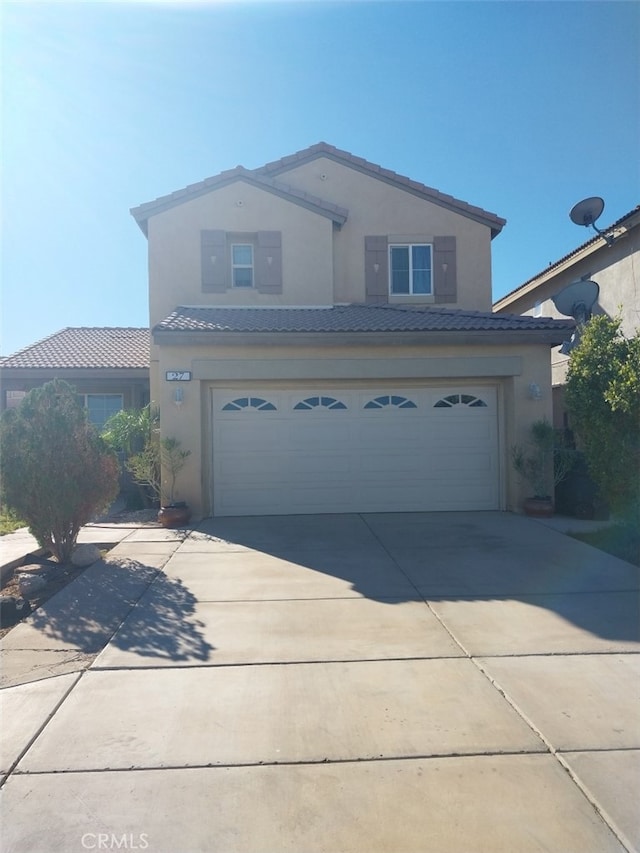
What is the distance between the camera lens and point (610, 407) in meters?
8.24

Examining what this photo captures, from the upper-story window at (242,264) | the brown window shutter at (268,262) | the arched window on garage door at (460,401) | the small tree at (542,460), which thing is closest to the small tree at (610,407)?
the small tree at (542,460)

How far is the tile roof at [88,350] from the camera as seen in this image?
52.4 feet

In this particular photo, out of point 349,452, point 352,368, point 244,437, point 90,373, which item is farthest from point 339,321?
point 90,373

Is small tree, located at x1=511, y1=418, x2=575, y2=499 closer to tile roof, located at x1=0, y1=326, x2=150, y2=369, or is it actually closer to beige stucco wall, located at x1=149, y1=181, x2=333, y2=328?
beige stucco wall, located at x1=149, y1=181, x2=333, y2=328

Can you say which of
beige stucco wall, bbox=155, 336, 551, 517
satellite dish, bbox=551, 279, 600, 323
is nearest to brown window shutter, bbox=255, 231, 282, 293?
beige stucco wall, bbox=155, 336, 551, 517

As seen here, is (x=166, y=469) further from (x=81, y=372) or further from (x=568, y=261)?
(x=568, y=261)

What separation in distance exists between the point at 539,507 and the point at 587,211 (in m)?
7.06

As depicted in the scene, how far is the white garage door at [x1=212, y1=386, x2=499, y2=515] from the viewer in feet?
36.6

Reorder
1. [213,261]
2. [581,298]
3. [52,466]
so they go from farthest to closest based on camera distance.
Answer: [213,261] < [581,298] < [52,466]

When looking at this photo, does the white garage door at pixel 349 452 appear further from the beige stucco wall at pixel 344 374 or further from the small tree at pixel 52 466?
the small tree at pixel 52 466

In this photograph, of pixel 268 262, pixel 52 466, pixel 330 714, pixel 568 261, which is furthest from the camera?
pixel 568 261

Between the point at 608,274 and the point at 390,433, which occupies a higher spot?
the point at 608,274

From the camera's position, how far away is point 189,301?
13.9m

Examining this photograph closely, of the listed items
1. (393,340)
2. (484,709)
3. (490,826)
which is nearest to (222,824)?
(490,826)
